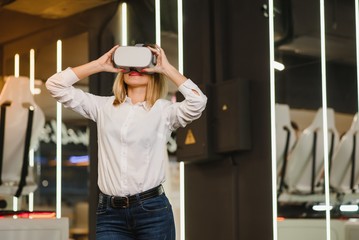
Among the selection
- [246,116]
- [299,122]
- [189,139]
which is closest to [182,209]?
[189,139]

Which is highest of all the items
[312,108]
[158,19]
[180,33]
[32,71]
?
[158,19]

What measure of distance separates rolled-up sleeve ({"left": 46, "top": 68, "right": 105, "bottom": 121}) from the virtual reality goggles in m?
0.18

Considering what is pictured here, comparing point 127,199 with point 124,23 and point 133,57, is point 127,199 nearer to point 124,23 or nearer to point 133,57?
point 133,57

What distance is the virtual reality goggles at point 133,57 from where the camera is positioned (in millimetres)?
2719

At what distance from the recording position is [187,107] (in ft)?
9.15

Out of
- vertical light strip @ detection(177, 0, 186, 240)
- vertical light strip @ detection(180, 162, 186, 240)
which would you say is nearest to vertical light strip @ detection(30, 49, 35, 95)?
vertical light strip @ detection(177, 0, 186, 240)

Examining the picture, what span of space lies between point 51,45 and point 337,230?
2184 millimetres

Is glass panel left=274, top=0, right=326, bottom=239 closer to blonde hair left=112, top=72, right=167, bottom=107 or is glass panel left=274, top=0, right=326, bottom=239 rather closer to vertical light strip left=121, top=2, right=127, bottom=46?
vertical light strip left=121, top=2, right=127, bottom=46

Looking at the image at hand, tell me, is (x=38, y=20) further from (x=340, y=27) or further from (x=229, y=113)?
(x=340, y=27)

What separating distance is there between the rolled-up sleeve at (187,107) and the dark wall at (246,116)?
155 cm

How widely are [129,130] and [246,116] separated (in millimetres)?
1713

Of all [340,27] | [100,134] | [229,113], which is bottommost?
[100,134]

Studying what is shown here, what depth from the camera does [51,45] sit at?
17.1 feet

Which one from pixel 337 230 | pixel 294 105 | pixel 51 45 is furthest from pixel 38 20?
pixel 337 230
